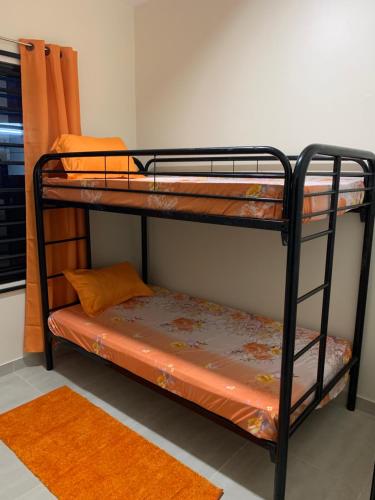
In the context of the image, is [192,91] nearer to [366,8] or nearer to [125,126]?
[125,126]

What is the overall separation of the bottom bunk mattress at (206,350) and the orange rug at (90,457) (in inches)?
13.7

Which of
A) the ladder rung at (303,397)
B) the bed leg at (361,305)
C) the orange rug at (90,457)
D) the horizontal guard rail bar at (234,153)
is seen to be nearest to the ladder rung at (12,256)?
the horizontal guard rail bar at (234,153)

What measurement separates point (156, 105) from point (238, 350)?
2.01 m

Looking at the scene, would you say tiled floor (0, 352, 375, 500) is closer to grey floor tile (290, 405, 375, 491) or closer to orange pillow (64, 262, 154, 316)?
grey floor tile (290, 405, 375, 491)

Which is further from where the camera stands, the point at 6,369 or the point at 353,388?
the point at 6,369

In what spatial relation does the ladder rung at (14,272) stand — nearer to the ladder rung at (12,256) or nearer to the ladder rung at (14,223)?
the ladder rung at (12,256)

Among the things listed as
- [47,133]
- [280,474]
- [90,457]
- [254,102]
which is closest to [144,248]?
[47,133]

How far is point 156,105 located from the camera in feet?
9.97

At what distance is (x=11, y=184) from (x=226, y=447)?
6.75 ft

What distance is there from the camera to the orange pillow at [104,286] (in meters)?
2.62

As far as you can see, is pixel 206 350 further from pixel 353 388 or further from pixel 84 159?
pixel 84 159

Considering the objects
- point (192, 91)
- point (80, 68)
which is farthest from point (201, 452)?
point (80, 68)

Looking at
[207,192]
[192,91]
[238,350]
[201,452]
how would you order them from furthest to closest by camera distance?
[192,91], [238,350], [201,452], [207,192]

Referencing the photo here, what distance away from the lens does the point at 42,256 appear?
2553mm
